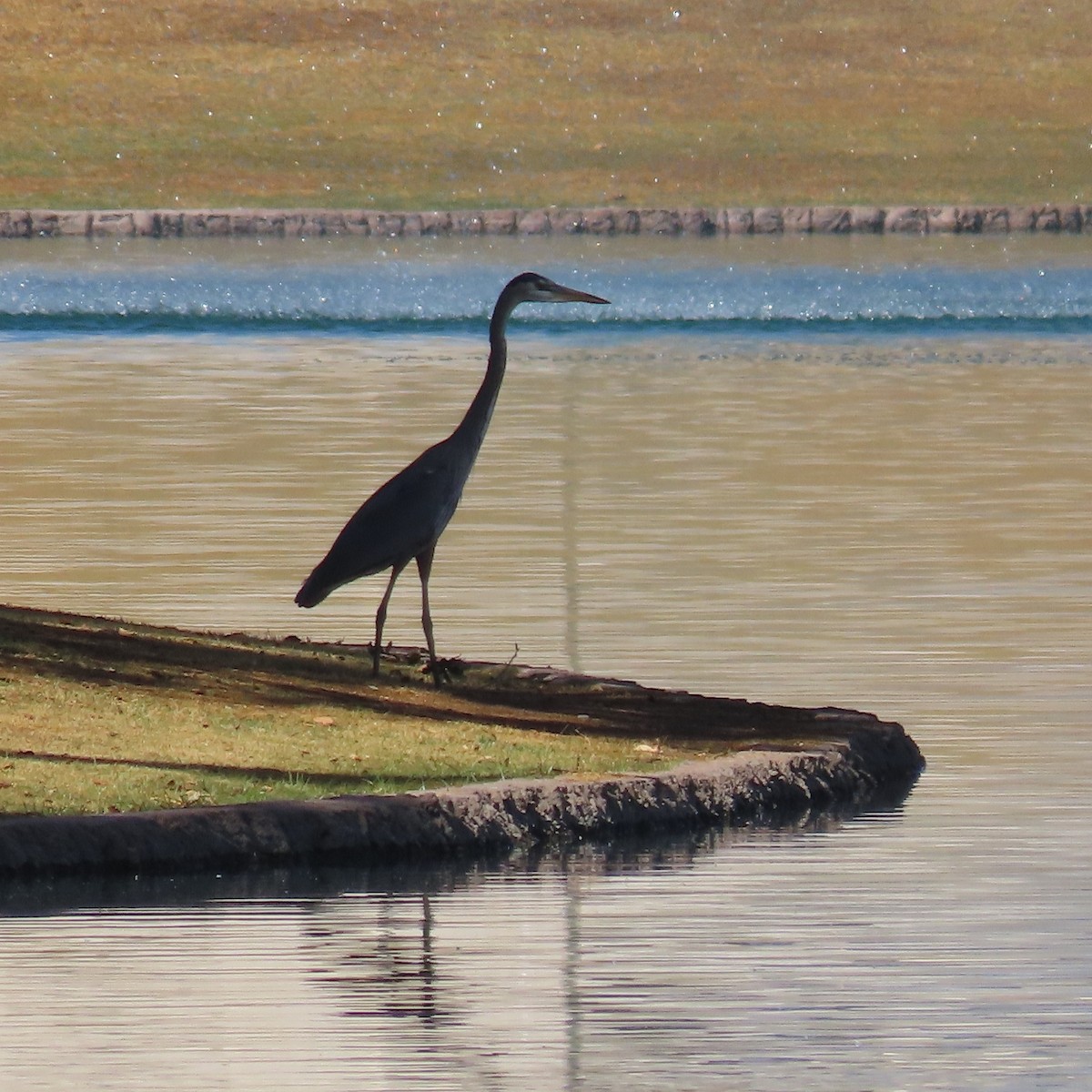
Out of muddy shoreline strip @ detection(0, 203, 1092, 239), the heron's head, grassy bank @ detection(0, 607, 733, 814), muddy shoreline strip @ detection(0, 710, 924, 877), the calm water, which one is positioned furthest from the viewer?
muddy shoreline strip @ detection(0, 203, 1092, 239)

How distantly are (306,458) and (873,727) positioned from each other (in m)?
12.5

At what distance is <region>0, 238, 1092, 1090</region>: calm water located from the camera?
7332 mm

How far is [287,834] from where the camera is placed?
934 centimetres

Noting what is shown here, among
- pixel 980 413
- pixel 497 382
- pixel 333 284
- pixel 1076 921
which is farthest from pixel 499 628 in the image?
pixel 333 284

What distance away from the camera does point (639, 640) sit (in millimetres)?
14102

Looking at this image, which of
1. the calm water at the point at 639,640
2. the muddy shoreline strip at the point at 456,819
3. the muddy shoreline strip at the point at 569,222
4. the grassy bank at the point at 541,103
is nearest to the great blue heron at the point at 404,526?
the calm water at the point at 639,640

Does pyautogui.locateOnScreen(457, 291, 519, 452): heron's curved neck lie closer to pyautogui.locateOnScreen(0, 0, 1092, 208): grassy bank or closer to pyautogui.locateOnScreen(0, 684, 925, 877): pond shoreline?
pyautogui.locateOnScreen(0, 684, 925, 877): pond shoreline

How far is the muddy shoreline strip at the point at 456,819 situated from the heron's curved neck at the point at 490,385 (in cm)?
219

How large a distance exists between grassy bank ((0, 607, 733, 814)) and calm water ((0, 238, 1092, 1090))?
2.54ft

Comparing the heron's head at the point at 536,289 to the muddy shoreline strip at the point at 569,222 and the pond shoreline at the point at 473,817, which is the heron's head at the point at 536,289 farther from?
the muddy shoreline strip at the point at 569,222

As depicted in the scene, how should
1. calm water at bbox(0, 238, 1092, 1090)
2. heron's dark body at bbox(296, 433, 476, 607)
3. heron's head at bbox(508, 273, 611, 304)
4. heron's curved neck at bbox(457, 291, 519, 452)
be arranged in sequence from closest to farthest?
calm water at bbox(0, 238, 1092, 1090)
heron's dark body at bbox(296, 433, 476, 607)
heron's curved neck at bbox(457, 291, 519, 452)
heron's head at bbox(508, 273, 611, 304)

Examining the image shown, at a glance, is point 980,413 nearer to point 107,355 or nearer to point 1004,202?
point 107,355

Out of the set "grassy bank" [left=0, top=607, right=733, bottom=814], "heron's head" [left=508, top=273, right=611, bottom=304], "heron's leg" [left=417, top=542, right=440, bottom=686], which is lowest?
"grassy bank" [left=0, top=607, right=733, bottom=814]

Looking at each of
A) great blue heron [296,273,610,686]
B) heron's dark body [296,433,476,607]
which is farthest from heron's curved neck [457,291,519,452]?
heron's dark body [296,433,476,607]
